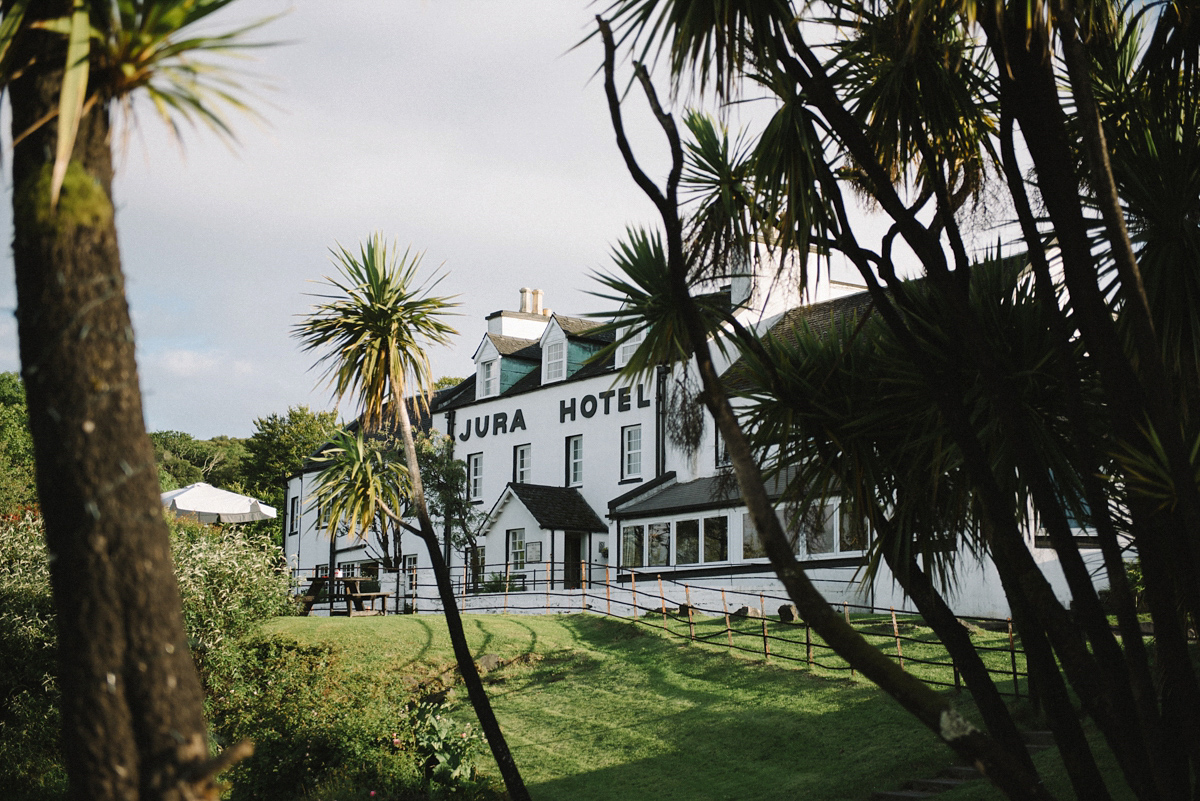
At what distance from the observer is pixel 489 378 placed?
3541cm

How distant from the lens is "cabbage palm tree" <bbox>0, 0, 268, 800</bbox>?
125 inches

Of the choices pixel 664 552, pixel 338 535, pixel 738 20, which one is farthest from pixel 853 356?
pixel 338 535

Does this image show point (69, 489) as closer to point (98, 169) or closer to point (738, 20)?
point (98, 169)

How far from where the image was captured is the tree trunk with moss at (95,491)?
3174mm

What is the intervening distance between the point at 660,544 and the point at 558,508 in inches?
163

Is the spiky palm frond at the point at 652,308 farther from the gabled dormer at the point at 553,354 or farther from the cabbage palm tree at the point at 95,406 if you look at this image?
the gabled dormer at the point at 553,354

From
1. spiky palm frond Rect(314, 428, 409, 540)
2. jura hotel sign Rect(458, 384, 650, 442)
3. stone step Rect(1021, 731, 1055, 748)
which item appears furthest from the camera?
jura hotel sign Rect(458, 384, 650, 442)

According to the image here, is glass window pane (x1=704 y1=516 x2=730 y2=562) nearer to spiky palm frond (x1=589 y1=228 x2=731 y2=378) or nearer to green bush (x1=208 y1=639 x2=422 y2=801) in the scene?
green bush (x1=208 y1=639 x2=422 y2=801)

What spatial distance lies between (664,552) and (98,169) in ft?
79.0

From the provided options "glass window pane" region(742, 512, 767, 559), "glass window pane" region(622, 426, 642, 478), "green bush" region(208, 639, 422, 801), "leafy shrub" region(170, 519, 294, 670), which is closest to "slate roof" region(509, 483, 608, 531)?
"glass window pane" region(622, 426, 642, 478)

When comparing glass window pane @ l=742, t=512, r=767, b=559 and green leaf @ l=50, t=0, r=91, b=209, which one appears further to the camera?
glass window pane @ l=742, t=512, r=767, b=559

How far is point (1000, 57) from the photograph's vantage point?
21.8 feet

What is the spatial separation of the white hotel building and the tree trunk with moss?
1871 centimetres

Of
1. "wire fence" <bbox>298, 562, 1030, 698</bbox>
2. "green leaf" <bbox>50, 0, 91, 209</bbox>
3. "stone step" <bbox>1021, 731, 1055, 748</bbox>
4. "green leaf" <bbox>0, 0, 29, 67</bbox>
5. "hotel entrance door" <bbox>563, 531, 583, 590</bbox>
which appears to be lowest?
"stone step" <bbox>1021, 731, 1055, 748</bbox>
